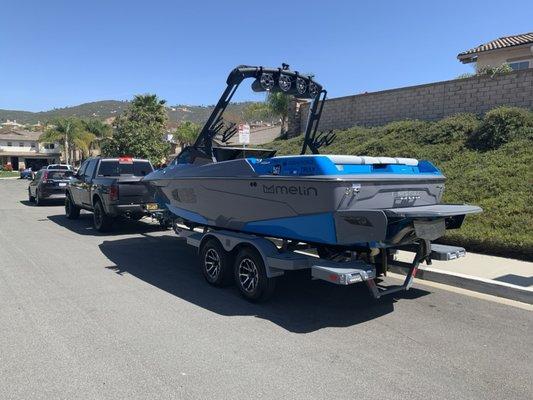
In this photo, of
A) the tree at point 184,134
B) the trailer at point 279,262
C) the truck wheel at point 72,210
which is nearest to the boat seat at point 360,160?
the trailer at point 279,262

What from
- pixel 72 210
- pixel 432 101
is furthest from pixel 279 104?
pixel 72 210

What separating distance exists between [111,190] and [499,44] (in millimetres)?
21254

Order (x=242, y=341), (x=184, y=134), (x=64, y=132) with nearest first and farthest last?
(x=242, y=341) → (x=64, y=132) → (x=184, y=134)

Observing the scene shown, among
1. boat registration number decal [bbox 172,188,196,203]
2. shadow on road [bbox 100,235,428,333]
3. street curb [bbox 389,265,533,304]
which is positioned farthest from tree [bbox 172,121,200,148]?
street curb [bbox 389,265,533,304]

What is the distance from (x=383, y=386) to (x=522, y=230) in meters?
5.97

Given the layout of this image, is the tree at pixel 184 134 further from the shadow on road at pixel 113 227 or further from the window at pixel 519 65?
the shadow on road at pixel 113 227

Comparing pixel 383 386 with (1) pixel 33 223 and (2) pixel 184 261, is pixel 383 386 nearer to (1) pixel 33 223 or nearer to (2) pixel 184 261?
(2) pixel 184 261

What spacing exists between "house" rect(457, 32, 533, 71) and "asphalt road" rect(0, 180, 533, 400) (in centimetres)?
2039

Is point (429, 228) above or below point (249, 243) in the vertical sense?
above

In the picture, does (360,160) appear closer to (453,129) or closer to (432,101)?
(453,129)

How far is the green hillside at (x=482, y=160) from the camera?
875 centimetres

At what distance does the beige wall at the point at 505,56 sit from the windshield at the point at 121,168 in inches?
750

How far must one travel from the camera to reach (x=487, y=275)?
7133mm

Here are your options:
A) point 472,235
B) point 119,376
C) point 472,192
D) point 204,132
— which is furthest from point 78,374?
point 472,192
